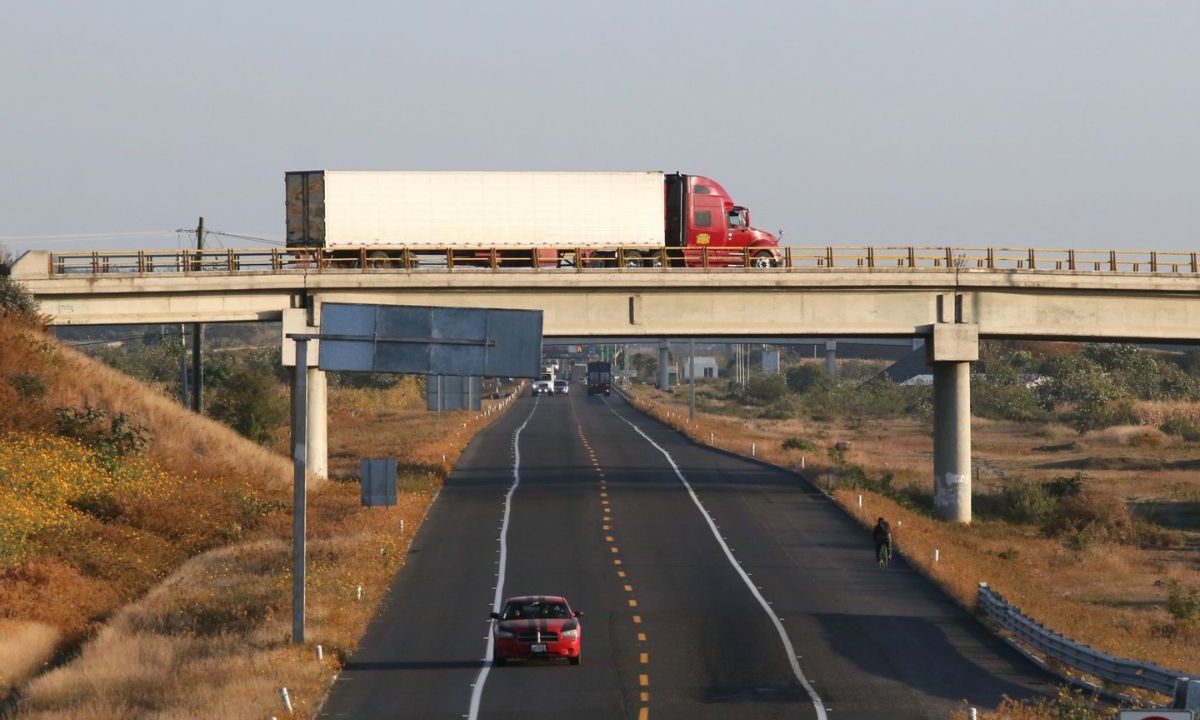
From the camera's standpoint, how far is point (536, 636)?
1176 inches

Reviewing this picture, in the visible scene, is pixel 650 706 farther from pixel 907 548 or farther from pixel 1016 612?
pixel 907 548

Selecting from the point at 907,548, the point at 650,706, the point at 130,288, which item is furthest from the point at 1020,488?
the point at 650,706

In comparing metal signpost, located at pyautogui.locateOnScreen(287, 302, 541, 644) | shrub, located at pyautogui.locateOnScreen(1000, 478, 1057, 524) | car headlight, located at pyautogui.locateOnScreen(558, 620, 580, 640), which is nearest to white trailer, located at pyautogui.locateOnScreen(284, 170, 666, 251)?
shrub, located at pyautogui.locateOnScreen(1000, 478, 1057, 524)

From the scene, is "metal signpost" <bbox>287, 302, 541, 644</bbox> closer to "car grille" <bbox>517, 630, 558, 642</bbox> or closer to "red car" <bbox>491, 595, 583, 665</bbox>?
"red car" <bbox>491, 595, 583, 665</bbox>

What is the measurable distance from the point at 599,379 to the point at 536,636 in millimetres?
143412

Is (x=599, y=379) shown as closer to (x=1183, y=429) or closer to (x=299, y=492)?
(x=1183, y=429)

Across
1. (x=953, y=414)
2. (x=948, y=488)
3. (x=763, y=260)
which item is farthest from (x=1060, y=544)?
(x=763, y=260)

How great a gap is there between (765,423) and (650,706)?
342 feet

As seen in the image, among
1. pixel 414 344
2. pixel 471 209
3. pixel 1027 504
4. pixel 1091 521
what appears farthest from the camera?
pixel 1027 504

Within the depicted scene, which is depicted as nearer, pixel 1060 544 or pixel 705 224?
pixel 1060 544

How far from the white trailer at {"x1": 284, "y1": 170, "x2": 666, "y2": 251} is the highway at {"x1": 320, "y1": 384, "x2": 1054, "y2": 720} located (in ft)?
31.1

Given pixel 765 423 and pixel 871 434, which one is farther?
pixel 765 423

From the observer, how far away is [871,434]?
116312mm

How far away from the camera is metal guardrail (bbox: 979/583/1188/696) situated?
83.1 ft
